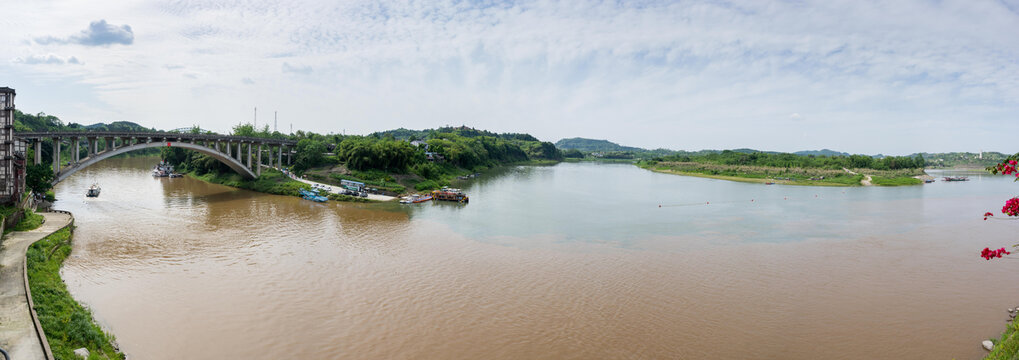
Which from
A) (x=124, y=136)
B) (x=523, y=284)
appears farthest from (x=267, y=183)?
(x=523, y=284)

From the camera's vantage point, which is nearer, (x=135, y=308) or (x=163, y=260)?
(x=135, y=308)

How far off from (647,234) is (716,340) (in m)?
14.1

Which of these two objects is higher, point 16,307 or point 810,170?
point 810,170

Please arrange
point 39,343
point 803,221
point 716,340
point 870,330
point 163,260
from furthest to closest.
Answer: point 803,221 < point 163,260 < point 870,330 < point 716,340 < point 39,343

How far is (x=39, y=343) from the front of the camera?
31.9 feet

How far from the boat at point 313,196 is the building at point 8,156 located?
1614 centimetres

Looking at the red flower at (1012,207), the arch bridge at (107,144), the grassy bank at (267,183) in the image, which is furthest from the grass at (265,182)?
the red flower at (1012,207)

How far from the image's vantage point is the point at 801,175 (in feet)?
244

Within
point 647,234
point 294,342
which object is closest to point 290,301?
point 294,342

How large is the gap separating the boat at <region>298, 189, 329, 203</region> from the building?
53.0 feet

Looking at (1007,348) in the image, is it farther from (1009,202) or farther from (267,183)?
(267,183)

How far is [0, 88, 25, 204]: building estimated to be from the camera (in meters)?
18.8

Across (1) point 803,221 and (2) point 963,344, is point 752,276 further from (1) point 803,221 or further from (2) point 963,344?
(1) point 803,221

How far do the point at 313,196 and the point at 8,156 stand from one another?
17964 mm
